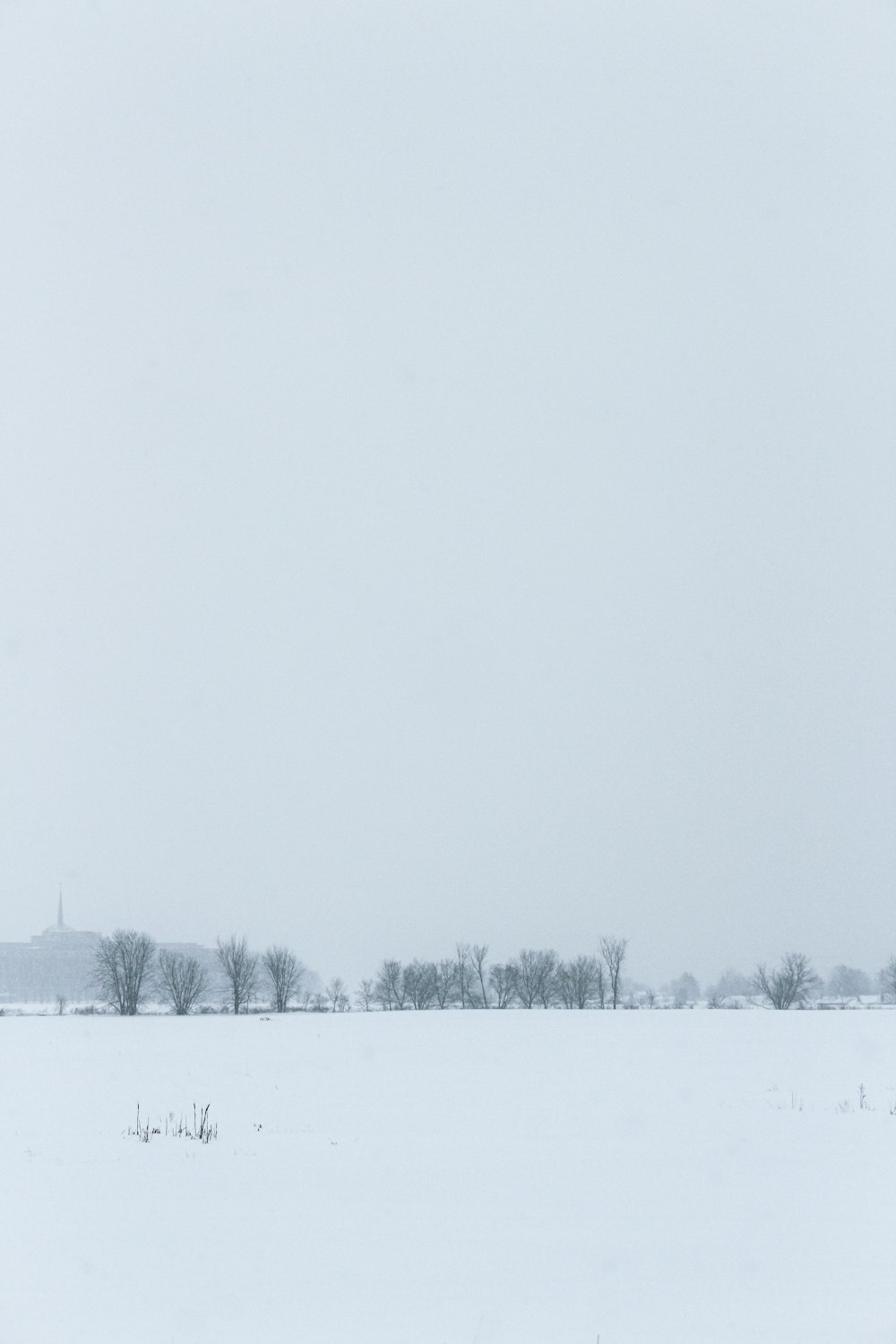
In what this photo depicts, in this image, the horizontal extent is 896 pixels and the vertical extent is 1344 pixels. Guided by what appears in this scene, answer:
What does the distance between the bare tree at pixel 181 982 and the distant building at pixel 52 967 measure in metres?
48.2

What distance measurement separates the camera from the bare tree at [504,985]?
10044 cm

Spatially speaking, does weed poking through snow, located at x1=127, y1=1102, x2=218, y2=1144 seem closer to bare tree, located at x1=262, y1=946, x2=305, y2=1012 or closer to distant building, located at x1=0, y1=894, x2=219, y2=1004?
bare tree, located at x1=262, y1=946, x2=305, y2=1012

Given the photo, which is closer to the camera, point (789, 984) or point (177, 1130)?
point (177, 1130)

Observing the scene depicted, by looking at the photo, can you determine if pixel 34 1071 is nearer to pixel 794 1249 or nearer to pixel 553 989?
pixel 794 1249

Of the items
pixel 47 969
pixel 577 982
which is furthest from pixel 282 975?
pixel 47 969

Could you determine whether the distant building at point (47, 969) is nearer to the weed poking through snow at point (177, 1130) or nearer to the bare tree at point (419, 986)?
the bare tree at point (419, 986)

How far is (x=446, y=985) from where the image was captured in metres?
100

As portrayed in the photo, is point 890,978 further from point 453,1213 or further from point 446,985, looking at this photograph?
point 453,1213

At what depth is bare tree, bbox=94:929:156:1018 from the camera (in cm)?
8350

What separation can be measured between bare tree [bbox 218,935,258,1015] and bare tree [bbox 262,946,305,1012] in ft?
5.67

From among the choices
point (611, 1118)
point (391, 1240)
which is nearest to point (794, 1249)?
point (391, 1240)

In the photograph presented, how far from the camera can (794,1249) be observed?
10281 millimetres

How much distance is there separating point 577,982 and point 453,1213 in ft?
302

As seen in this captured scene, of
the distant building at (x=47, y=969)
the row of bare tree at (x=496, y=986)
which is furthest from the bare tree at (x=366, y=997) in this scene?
the distant building at (x=47, y=969)
